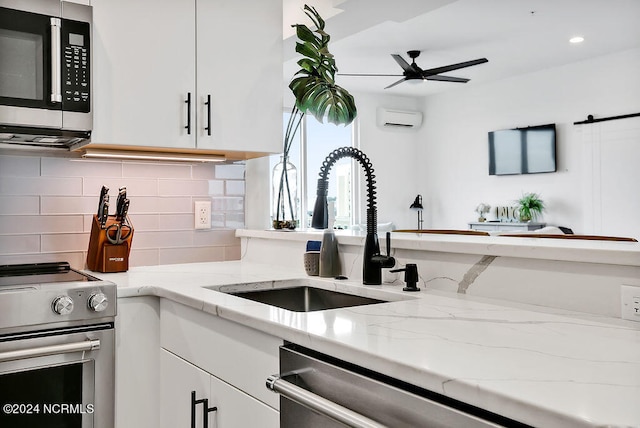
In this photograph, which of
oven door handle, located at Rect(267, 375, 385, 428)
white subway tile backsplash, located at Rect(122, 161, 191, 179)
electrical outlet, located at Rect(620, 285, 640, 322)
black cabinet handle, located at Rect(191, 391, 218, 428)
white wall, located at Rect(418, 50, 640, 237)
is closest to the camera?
oven door handle, located at Rect(267, 375, 385, 428)

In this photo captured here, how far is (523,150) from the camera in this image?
256 inches

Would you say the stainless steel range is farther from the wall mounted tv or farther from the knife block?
the wall mounted tv

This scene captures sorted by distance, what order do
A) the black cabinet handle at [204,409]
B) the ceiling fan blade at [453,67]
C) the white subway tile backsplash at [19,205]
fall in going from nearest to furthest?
1. the black cabinet handle at [204,409]
2. the white subway tile backsplash at [19,205]
3. the ceiling fan blade at [453,67]

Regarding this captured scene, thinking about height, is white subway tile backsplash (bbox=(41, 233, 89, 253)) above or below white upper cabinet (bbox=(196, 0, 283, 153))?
below

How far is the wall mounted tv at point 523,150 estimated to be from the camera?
6.28 m

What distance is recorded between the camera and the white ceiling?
3.56 metres

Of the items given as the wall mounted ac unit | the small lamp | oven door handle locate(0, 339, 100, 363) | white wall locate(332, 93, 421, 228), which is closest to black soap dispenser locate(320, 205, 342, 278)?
oven door handle locate(0, 339, 100, 363)

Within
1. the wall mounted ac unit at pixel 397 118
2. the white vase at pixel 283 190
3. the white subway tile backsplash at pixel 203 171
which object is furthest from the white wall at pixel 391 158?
the white subway tile backsplash at pixel 203 171

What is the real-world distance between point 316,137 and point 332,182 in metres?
0.77

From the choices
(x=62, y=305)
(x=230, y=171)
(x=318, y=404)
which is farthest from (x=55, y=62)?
(x=318, y=404)

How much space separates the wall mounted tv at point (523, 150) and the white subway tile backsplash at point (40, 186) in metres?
5.40

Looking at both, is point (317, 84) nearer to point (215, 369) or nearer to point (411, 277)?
point (411, 277)

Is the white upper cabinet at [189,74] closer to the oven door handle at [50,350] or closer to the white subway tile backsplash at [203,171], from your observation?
the white subway tile backsplash at [203,171]

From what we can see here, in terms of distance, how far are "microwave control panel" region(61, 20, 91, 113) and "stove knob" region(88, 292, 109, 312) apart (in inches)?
26.4
